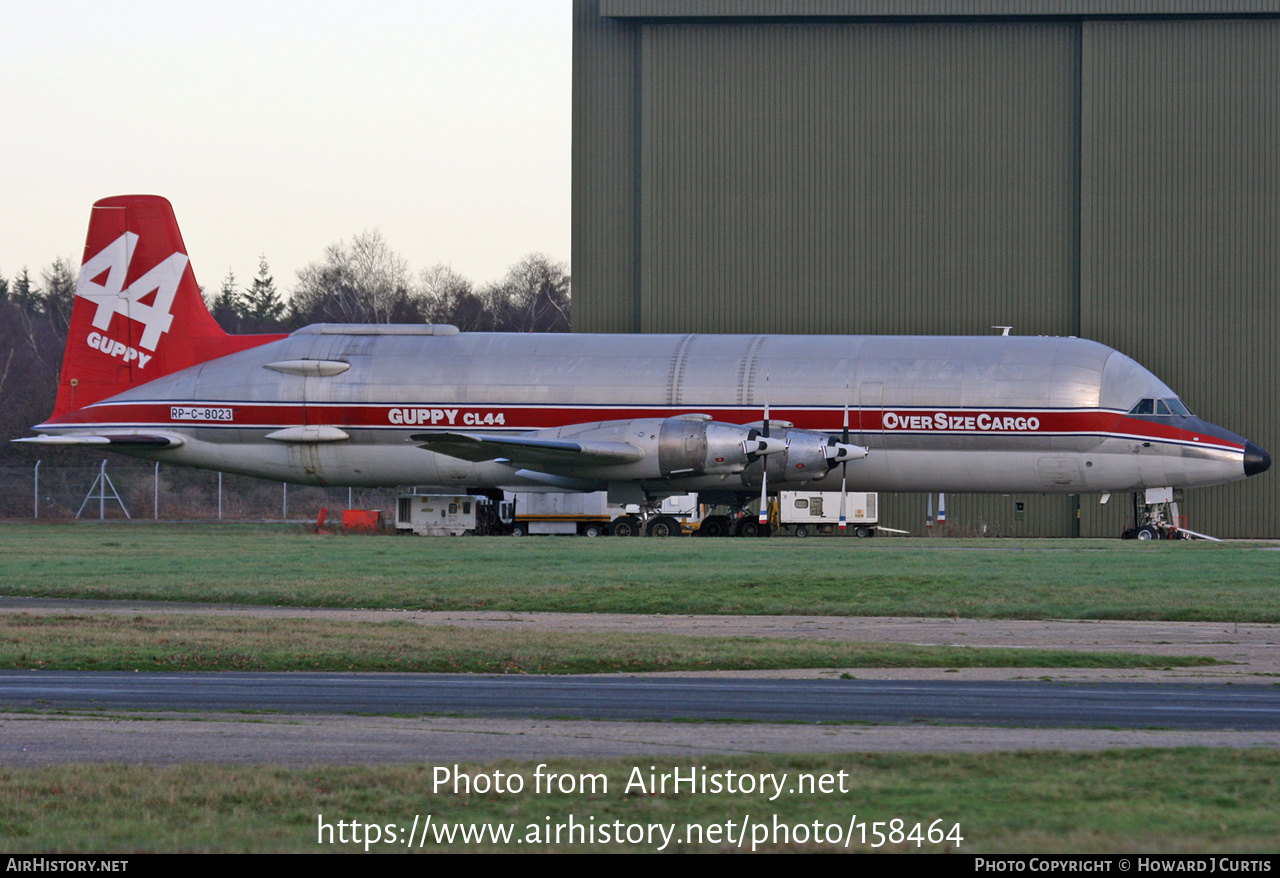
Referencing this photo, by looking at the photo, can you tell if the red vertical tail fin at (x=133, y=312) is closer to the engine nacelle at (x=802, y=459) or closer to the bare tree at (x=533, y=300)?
the engine nacelle at (x=802, y=459)

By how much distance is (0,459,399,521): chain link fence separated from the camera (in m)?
59.3

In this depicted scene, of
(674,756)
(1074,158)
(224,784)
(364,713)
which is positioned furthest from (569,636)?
(1074,158)

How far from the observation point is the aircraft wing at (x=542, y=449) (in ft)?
133

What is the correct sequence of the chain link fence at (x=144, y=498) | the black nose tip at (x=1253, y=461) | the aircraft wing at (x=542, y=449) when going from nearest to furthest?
the aircraft wing at (x=542, y=449) → the black nose tip at (x=1253, y=461) → the chain link fence at (x=144, y=498)

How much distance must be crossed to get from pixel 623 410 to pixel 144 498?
28.3 metres

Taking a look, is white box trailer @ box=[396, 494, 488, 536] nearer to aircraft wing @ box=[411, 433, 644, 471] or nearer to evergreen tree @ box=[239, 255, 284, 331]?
aircraft wing @ box=[411, 433, 644, 471]

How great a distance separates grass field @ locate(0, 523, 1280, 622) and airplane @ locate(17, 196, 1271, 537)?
3.42 m

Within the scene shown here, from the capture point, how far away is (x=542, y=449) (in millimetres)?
40562

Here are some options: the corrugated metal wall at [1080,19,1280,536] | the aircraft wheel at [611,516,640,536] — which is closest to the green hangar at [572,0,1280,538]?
the corrugated metal wall at [1080,19,1280,536]

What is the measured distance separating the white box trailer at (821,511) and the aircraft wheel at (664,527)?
19.1 feet

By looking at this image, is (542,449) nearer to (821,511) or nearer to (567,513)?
(567,513)

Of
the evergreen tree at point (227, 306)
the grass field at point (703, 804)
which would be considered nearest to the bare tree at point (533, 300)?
the evergreen tree at point (227, 306)

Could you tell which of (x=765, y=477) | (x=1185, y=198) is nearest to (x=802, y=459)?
(x=765, y=477)

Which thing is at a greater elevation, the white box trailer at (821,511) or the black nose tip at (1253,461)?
the black nose tip at (1253,461)
